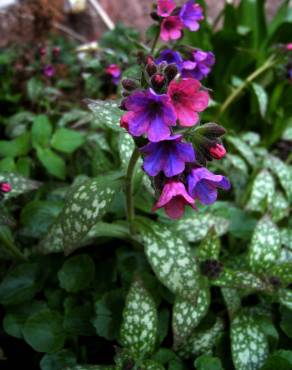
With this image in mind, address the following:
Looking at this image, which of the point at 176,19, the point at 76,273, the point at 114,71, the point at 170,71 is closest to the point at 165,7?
the point at 176,19

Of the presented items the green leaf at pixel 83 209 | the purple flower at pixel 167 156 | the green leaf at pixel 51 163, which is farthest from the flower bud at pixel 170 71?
the green leaf at pixel 51 163

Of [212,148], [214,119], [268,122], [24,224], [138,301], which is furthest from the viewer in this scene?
[268,122]

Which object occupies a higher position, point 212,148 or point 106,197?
point 212,148

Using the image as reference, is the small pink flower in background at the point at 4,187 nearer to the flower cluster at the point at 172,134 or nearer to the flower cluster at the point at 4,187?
the flower cluster at the point at 4,187

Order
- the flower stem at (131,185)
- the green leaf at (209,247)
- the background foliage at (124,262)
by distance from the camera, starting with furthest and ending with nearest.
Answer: the green leaf at (209,247) < the background foliage at (124,262) < the flower stem at (131,185)

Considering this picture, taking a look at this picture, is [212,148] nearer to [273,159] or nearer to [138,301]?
[138,301]

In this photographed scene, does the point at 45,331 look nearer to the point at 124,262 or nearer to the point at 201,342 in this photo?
the point at 124,262

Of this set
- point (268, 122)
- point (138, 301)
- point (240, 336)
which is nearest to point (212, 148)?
point (138, 301)
